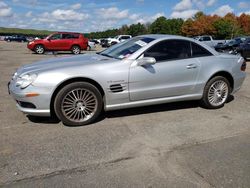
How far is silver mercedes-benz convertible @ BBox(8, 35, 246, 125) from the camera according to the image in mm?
4742

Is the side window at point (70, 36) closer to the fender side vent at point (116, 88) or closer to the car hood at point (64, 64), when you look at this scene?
the car hood at point (64, 64)

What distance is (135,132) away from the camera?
15.3 ft

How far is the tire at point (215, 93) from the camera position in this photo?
5941 mm

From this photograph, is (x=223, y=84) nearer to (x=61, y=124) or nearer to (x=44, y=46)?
(x=61, y=124)

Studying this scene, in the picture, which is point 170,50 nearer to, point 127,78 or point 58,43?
point 127,78

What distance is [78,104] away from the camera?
491 centimetres

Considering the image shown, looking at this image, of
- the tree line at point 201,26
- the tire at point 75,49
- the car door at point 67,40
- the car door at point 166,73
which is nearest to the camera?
the car door at point 166,73

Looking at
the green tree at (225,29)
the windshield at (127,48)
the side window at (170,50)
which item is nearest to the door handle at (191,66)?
the side window at (170,50)

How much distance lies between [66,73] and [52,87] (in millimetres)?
310

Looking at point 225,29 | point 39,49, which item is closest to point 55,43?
point 39,49

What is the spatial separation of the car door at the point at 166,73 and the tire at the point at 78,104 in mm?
655

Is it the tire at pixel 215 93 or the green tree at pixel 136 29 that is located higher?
the green tree at pixel 136 29

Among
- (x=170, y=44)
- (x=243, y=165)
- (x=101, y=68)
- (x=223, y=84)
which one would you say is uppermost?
(x=170, y=44)

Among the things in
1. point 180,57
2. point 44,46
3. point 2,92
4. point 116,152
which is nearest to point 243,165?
point 116,152
